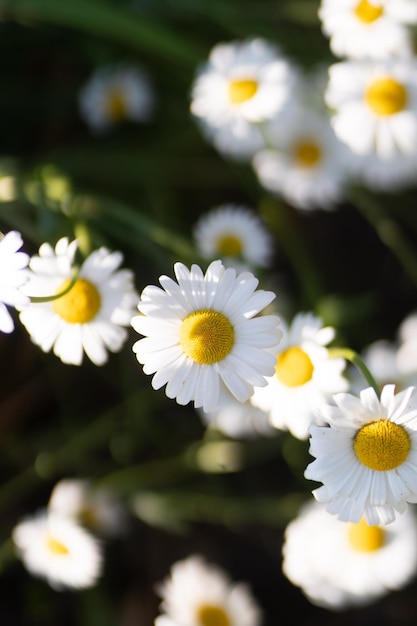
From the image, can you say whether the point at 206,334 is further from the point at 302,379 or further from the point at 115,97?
the point at 115,97

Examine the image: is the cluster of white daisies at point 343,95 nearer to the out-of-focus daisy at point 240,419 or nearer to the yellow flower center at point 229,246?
the yellow flower center at point 229,246

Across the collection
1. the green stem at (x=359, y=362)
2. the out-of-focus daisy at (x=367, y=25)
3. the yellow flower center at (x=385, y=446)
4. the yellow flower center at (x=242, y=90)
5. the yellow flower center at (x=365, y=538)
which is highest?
the out-of-focus daisy at (x=367, y=25)

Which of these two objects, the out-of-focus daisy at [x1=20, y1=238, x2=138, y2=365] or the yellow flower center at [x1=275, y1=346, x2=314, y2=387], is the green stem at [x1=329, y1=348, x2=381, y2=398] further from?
the out-of-focus daisy at [x1=20, y1=238, x2=138, y2=365]

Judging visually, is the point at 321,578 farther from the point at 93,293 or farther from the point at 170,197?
the point at 170,197

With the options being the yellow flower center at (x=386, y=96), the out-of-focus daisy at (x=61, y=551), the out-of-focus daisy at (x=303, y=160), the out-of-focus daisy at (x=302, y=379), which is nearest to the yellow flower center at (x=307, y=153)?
the out-of-focus daisy at (x=303, y=160)

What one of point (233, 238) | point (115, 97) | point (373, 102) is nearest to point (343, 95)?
point (373, 102)

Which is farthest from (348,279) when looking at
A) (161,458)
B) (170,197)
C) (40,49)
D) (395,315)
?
(40,49)

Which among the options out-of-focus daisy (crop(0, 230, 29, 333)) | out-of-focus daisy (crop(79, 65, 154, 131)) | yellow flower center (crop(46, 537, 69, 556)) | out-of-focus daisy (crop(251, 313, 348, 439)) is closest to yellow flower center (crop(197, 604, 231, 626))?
yellow flower center (crop(46, 537, 69, 556))
